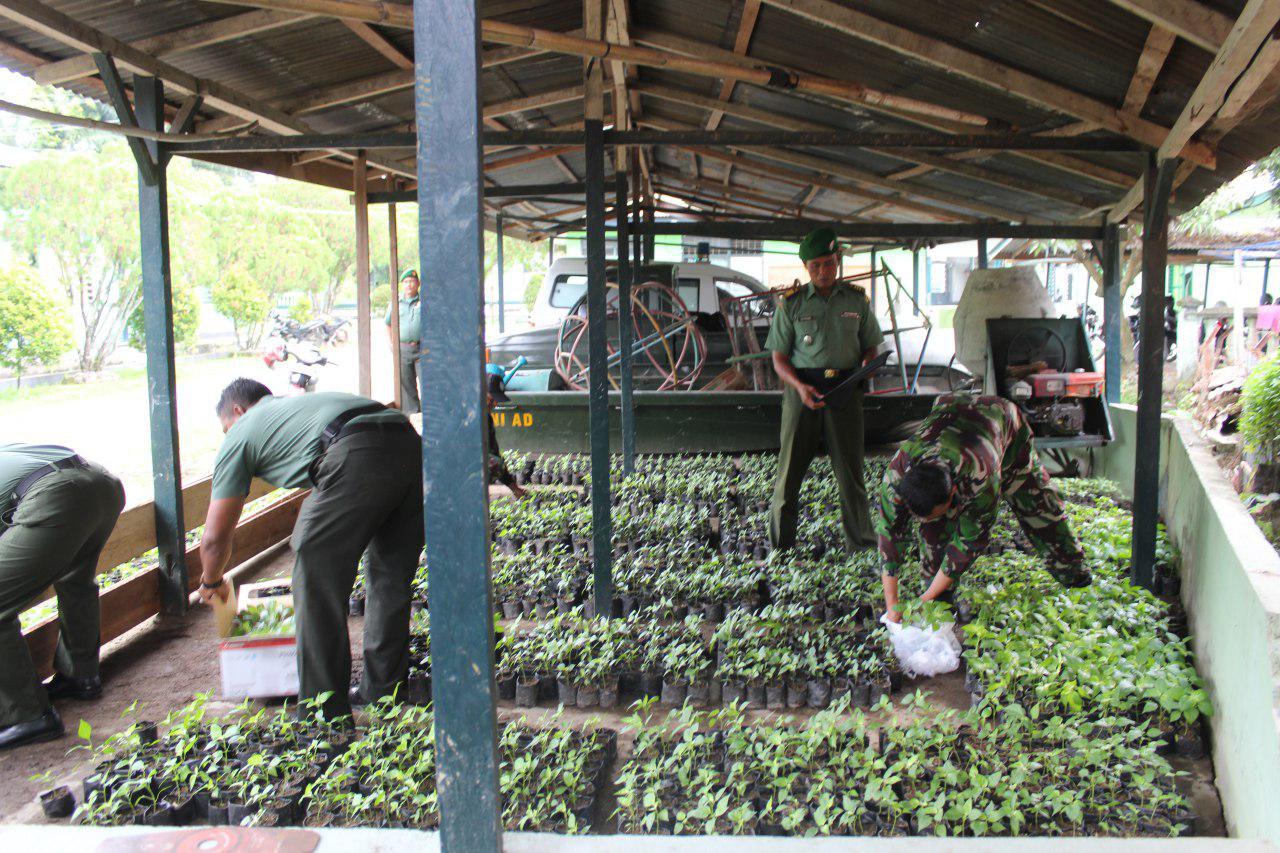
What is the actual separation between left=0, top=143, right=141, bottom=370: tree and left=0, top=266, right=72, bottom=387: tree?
269 centimetres

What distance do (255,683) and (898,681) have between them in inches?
104

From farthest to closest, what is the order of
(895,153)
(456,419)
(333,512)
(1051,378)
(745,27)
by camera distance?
1. (1051,378)
2. (895,153)
3. (745,27)
4. (333,512)
5. (456,419)

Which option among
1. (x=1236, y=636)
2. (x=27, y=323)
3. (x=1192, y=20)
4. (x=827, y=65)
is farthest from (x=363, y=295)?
(x=27, y=323)

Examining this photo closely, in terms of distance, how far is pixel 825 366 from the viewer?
17.9 ft

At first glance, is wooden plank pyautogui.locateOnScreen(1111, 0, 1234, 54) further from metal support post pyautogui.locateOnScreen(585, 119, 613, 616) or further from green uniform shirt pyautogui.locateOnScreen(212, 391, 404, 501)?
Answer: green uniform shirt pyautogui.locateOnScreen(212, 391, 404, 501)

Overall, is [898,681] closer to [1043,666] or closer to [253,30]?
[1043,666]

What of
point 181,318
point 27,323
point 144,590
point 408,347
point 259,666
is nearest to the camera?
point 259,666

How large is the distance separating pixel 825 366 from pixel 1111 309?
397cm

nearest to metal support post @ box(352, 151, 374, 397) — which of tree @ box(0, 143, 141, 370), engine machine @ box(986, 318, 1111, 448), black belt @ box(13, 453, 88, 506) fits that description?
black belt @ box(13, 453, 88, 506)

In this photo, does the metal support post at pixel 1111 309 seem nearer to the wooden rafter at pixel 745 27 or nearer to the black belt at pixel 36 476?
the wooden rafter at pixel 745 27

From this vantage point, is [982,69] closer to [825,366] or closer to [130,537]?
[825,366]

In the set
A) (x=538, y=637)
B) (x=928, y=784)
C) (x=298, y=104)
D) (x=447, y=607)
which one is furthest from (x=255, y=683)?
(x=298, y=104)

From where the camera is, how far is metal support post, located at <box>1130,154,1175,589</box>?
172 inches

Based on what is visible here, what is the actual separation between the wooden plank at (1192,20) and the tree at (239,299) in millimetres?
26891
